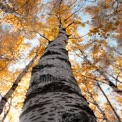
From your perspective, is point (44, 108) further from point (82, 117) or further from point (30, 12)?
point (30, 12)

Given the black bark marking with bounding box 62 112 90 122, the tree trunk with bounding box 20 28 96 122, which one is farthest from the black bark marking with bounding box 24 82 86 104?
the black bark marking with bounding box 62 112 90 122

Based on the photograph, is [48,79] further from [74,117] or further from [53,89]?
[74,117]

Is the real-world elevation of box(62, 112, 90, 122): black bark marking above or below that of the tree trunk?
below

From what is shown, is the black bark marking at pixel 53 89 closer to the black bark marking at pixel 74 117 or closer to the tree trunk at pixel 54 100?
the tree trunk at pixel 54 100

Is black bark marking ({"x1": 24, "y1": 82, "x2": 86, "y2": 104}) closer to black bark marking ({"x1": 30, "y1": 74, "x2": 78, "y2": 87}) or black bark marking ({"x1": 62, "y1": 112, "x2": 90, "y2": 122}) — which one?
black bark marking ({"x1": 30, "y1": 74, "x2": 78, "y2": 87})

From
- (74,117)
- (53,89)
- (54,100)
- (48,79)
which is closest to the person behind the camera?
(74,117)

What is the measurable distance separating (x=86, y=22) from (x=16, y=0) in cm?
280

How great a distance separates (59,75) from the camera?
1.94m

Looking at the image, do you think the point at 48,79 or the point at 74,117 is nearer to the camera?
the point at 74,117

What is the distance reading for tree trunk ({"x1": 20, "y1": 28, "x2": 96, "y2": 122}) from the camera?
1293mm

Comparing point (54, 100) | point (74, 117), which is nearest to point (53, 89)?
point (54, 100)

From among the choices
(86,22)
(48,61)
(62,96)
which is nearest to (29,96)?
(62,96)

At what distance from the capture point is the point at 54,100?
4.82 feet

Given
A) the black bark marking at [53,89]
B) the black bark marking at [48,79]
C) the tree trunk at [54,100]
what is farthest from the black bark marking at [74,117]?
the black bark marking at [48,79]
